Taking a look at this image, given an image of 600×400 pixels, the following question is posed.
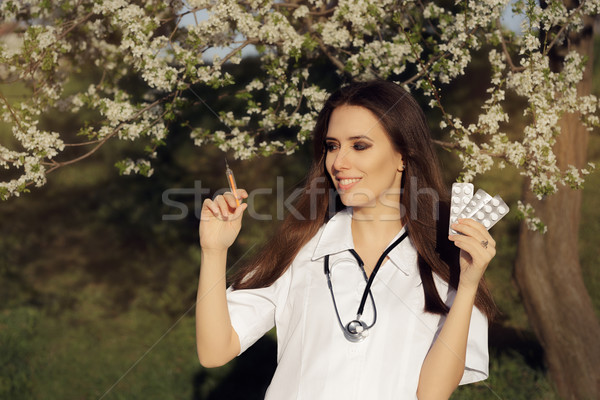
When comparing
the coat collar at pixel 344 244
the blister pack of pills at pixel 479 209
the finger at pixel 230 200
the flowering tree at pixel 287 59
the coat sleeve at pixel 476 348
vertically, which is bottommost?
the coat sleeve at pixel 476 348

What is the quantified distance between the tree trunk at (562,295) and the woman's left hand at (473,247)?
137 inches

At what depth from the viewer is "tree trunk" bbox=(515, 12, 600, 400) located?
6.29m

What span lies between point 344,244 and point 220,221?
76 centimetres

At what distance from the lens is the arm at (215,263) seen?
329 centimetres

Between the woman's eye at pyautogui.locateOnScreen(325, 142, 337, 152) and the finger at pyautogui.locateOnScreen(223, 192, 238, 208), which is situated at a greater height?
the woman's eye at pyautogui.locateOnScreen(325, 142, 337, 152)

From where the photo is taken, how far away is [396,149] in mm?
3785

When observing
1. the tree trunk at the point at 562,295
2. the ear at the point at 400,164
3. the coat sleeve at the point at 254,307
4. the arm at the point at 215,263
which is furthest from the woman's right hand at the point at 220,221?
the tree trunk at the point at 562,295

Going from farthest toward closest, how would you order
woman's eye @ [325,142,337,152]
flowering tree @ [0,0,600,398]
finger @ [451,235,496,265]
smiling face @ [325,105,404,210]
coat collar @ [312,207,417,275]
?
flowering tree @ [0,0,600,398], woman's eye @ [325,142,337,152], smiling face @ [325,105,404,210], coat collar @ [312,207,417,275], finger @ [451,235,496,265]

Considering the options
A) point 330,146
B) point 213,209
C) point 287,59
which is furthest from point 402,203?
point 287,59

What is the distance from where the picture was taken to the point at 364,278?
348 cm

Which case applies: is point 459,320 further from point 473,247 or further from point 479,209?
point 479,209

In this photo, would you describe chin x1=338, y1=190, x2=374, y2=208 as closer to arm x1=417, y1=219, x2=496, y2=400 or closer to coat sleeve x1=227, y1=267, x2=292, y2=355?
coat sleeve x1=227, y1=267, x2=292, y2=355

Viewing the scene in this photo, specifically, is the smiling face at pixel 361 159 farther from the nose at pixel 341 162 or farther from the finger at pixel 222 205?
the finger at pixel 222 205

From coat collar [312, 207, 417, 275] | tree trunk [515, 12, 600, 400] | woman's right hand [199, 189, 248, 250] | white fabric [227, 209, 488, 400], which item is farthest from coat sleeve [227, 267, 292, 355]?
tree trunk [515, 12, 600, 400]
